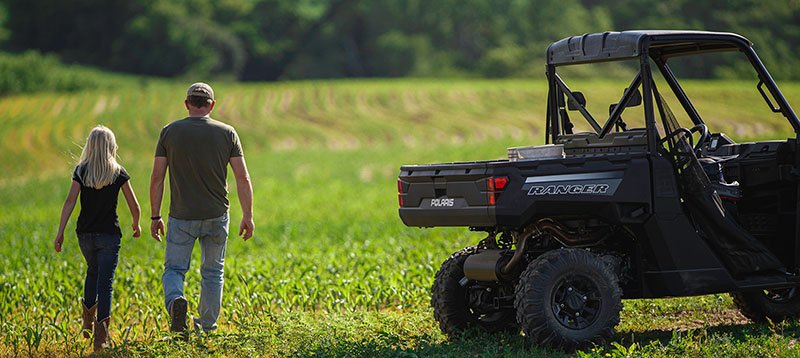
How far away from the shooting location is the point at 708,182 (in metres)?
8.20

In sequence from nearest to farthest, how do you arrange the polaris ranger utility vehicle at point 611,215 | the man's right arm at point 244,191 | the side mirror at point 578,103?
the polaris ranger utility vehicle at point 611,215 → the man's right arm at point 244,191 → the side mirror at point 578,103

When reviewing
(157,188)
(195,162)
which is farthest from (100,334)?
(195,162)

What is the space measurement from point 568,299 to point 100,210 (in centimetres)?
382

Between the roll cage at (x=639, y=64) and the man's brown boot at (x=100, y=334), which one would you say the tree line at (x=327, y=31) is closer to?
the roll cage at (x=639, y=64)

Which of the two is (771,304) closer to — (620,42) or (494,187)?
(620,42)

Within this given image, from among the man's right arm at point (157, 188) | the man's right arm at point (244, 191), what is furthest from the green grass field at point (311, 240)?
the man's right arm at point (244, 191)

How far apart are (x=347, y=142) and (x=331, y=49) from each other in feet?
144

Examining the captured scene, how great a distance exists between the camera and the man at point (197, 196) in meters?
8.59

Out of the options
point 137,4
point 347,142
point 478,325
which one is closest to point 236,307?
point 478,325

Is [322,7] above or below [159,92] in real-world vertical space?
above

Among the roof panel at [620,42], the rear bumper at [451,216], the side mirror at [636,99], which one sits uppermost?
the roof panel at [620,42]

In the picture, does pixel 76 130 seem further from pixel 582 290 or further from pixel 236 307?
pixel 582 290

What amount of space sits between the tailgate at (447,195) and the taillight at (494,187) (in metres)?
0.01

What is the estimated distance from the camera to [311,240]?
20172 millimetres
